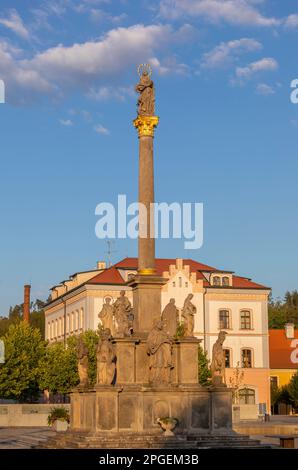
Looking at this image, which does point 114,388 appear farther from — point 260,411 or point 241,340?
point 241,340

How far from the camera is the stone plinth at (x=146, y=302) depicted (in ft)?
91.5

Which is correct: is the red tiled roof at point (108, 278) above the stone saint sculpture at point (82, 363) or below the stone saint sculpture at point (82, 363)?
above

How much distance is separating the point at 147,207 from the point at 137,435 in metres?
7.52

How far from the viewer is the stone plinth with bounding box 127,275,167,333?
2789cm

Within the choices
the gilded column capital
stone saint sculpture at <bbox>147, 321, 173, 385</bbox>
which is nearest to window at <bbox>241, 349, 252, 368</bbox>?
the gilded column capital

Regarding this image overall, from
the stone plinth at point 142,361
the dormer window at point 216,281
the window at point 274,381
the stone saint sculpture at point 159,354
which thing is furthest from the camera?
the window at point 274,381

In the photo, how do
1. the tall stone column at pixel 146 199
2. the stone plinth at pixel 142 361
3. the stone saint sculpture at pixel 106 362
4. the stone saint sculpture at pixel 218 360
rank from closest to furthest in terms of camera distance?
the stone saint sculpture at pixel 106 362 < the stone plinth at pixel 142 361 < the stone saint sculpture at pixel 218 360 < the tall stone column at pixel 146 199

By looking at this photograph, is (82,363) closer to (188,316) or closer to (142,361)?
(142,361)

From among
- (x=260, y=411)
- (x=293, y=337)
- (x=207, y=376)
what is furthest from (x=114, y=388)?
(x=293, y=337)

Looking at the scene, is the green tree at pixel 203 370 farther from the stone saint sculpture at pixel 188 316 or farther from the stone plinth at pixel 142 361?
the stone plinth at pixel 142 361

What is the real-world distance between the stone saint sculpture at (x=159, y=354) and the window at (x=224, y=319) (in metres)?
44.7

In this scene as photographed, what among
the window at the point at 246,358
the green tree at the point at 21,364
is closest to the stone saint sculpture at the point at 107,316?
the green tree at the point at 21,364

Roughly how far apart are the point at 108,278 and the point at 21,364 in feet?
44.1

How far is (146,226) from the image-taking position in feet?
94.6
